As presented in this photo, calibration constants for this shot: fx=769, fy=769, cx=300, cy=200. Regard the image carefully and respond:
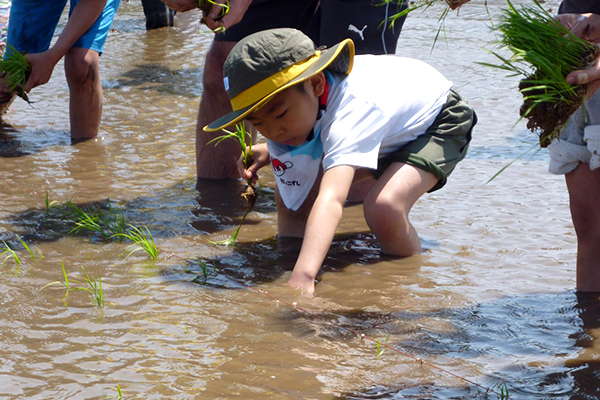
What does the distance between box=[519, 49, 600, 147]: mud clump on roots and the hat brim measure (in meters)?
0.75

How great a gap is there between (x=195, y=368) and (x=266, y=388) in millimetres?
248

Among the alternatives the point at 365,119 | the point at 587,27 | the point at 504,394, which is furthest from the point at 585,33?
the point at 504,394

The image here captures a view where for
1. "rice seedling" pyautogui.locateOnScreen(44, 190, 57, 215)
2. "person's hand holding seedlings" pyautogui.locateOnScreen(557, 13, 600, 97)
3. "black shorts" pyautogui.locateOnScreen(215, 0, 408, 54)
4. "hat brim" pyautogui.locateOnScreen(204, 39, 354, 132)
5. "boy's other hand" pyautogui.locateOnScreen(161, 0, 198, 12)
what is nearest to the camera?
"person's hand holding seedlings" pyautogui.locateOnScreen(557, 13, 600, 97)

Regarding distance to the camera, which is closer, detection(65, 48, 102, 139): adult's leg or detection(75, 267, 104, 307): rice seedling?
detection(75, 267, 104, 307): rice seedling

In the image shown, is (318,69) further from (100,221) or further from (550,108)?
(100,221)

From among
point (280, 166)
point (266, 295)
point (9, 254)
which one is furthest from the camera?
point (280, 166)

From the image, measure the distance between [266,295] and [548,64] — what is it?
130cm

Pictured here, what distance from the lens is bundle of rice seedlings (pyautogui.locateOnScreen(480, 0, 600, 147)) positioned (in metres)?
2.60

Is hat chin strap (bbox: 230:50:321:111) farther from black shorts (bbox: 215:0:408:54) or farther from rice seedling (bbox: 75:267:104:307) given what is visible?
black shorts (bbox: 215:0:408:54)

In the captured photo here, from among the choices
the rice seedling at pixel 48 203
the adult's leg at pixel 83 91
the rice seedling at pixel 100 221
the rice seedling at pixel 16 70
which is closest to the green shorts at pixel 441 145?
the rice seedling at pixel 100 221

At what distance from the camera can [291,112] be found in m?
3.03

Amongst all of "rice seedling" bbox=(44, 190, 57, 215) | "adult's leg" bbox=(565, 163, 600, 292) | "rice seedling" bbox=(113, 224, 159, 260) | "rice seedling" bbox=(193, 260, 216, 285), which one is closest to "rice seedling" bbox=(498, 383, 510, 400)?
"adult's leg" bbox=(565, 163, 600, 292)

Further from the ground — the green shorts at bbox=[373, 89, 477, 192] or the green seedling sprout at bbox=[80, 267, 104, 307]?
the green shorts at bbox=[373, 89, 477, 192]

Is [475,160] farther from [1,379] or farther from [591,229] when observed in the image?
[1,379]
